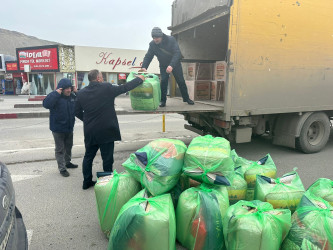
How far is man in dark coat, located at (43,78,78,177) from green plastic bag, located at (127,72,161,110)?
3.48ft

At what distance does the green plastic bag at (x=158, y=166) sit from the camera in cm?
255

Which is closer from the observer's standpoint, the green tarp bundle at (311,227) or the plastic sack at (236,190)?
the green tarp bundle at (311,227)

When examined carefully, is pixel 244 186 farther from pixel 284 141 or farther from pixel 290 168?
pixel 284 141

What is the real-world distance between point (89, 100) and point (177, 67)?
7.53ft

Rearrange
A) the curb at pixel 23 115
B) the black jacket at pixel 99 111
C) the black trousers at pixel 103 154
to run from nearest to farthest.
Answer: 1. the black jacket at pixel 99 111
2. the black trousers at pixel 103 154
3. the curb at pixel 23 115

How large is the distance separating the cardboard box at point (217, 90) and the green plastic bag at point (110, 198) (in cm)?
405

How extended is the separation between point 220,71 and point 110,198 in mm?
4342

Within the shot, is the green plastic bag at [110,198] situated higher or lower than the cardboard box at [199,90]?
lower

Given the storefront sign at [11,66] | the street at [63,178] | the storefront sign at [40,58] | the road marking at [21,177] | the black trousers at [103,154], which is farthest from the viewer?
the storefront sign at [11,66]

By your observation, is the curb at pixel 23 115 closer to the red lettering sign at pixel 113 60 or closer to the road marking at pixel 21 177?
the road marking at pixel 21 177

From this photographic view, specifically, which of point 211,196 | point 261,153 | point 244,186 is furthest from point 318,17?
point 211,196

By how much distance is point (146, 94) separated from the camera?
414cm

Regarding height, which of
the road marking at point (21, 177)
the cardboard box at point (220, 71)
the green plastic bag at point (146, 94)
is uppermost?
the cardboard box at point (220, 71)

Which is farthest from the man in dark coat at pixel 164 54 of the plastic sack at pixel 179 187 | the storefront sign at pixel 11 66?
the storefront sign at pixel 11 66
